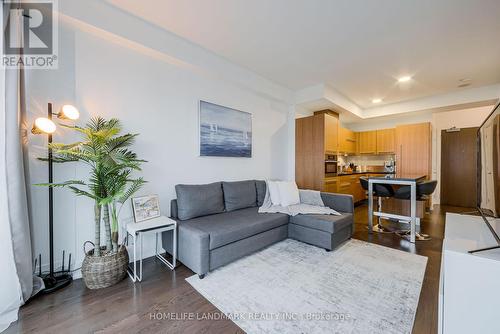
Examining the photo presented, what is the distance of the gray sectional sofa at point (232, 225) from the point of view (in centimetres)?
213

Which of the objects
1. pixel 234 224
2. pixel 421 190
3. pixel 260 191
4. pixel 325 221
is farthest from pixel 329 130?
pixel 234 224

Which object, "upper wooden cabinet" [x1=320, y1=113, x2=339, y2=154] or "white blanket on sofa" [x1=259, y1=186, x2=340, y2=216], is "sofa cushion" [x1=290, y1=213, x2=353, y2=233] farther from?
"upper wooden cabinet" [x1=320, y1=113, x2=339, y2=154]

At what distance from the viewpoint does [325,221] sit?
8.65ft

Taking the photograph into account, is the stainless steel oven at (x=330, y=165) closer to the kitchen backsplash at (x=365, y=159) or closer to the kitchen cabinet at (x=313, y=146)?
the kitchen cabinet at (x=313, y=146)

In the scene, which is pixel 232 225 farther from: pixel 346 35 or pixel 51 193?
pixel 346 35

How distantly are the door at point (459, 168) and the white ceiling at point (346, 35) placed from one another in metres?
2.16

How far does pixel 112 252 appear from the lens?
6.40ft

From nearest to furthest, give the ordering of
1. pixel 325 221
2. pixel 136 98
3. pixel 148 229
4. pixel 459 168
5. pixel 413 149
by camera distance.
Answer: pixel 148 229 → pixel 136 98 → pixel 325 221 → pixel 413 149 → pixel 459 168

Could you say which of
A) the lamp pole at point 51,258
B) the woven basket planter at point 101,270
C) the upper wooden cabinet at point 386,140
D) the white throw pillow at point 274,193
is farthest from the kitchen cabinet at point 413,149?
the lamp pole at point 51,258

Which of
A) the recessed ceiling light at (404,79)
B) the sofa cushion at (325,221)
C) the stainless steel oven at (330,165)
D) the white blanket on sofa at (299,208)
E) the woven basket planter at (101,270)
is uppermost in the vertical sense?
the recessed ceiling light at (404,79)

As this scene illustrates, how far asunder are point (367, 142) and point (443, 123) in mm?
2076

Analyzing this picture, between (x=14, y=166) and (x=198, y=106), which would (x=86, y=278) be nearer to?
(x=14, y=166)

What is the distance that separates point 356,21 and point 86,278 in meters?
3.85

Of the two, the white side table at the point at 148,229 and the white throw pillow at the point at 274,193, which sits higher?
the white throw pillow at the point at 274,193
